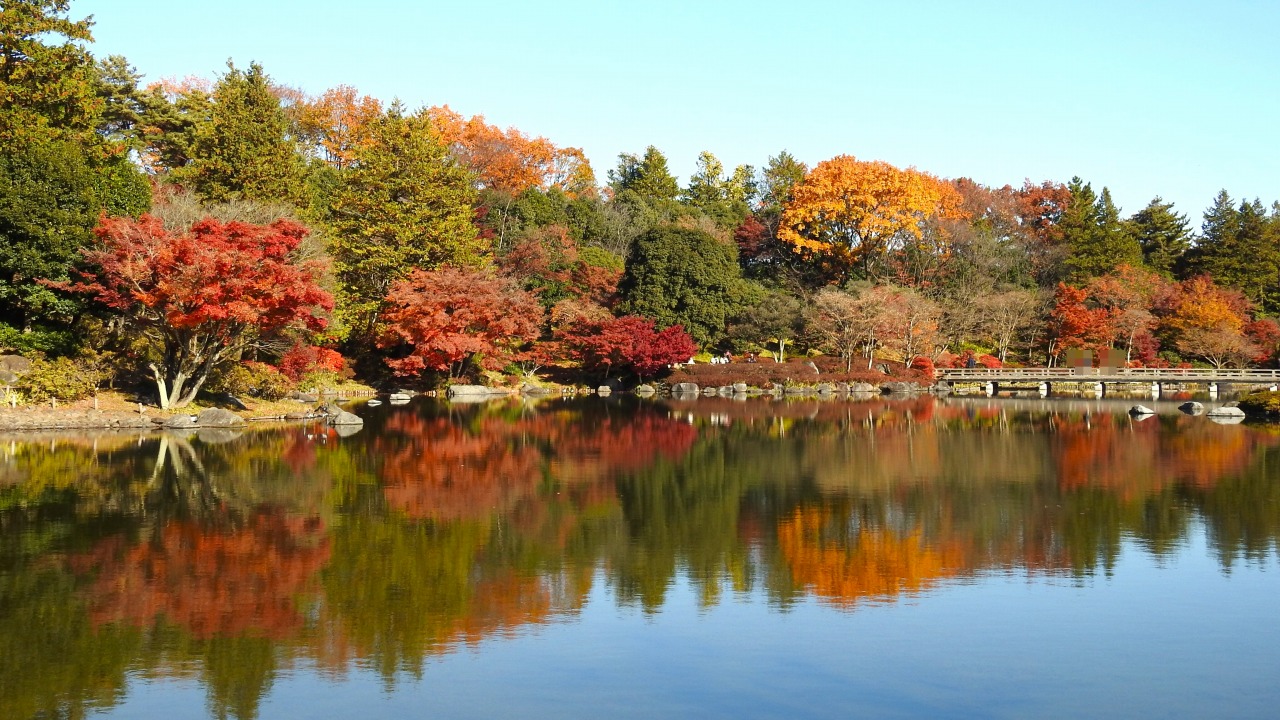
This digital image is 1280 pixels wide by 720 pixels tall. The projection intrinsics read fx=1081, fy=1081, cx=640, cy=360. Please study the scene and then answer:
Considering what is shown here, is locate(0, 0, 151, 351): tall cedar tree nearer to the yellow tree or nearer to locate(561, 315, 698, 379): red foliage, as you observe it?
locate(561, 315, 698, 379): red foliage

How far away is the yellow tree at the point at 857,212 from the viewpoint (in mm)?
55719

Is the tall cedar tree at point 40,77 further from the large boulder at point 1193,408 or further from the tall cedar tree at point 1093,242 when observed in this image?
the tall cedar tree at point 1093,242

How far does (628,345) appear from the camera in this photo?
47625 millimetres

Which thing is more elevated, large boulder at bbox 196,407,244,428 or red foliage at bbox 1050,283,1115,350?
red foliage at bbox 1050,283,1115,350

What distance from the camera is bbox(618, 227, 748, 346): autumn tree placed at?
50.4 metres

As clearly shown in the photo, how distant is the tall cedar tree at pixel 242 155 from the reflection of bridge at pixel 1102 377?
102 feet

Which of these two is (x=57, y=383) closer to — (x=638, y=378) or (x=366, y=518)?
(x=366, y=518)

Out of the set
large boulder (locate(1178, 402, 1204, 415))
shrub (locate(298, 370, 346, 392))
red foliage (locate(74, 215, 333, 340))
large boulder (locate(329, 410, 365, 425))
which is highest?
red foliage (locate(74, 215, 333, 340))

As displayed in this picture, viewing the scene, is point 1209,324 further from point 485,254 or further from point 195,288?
point 195,288

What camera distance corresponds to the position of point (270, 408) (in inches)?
1243

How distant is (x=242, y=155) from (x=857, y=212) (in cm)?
3097

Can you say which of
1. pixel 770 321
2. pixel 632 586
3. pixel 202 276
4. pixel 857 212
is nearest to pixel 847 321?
pixel 770 321

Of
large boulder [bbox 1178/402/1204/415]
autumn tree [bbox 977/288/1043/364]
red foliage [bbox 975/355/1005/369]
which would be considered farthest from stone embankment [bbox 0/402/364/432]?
autumn tree [bbox 977/288/1043/364]

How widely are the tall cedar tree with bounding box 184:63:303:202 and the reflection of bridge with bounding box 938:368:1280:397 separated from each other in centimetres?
3123
